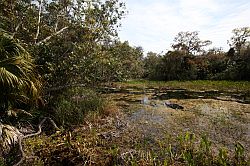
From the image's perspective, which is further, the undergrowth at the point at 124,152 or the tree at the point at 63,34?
the tree at the point at 63,34

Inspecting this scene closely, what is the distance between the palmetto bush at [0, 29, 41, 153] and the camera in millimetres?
6246

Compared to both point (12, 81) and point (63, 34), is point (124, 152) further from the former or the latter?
point (63, 34)

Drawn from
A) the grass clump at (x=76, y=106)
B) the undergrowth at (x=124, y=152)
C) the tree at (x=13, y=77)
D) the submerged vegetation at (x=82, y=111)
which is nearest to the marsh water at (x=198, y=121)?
the submerged vegetation at (x=82, y=111)

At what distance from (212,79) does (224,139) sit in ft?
85.8

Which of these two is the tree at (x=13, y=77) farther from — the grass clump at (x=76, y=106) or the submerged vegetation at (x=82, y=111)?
the grass clump at (x=76, y=106)

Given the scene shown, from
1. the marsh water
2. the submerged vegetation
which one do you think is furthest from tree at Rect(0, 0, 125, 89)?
the marsh water

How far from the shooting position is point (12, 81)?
21.0ft

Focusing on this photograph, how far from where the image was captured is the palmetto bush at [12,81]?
625 cm

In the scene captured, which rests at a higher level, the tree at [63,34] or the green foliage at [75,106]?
the tree at [63,34]

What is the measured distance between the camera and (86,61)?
9.96 meters

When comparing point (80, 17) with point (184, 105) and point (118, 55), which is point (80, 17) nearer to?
point (118, 55)

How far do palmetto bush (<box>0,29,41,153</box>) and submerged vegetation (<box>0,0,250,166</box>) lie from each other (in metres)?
0.02

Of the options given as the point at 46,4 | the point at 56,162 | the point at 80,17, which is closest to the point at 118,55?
the point at 80,17

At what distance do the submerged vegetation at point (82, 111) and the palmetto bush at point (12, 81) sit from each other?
0.02 m
